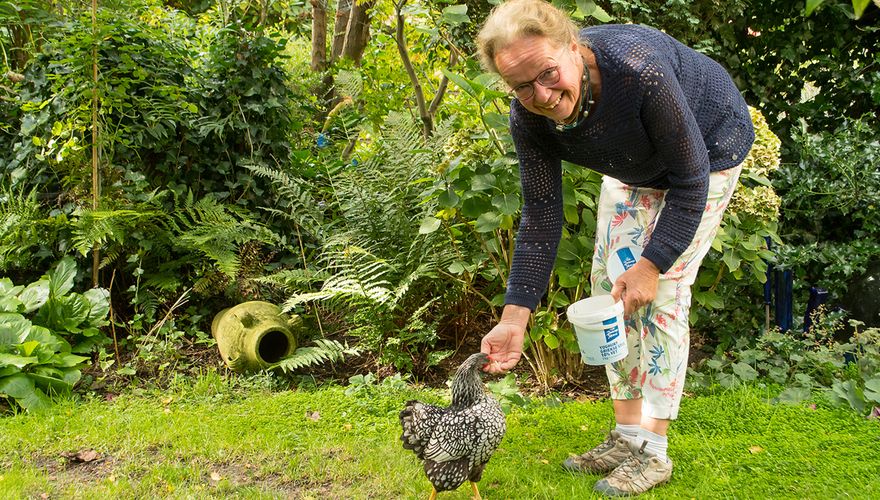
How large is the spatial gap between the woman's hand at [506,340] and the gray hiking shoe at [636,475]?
616mm

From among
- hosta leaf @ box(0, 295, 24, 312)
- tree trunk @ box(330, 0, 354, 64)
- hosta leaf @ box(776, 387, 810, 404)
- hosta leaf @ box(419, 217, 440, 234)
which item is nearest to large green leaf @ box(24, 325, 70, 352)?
hosta leaf @ box(0, 295, 24, 312)

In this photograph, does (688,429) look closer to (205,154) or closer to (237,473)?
(237,473)

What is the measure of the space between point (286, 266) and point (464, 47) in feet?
6.60

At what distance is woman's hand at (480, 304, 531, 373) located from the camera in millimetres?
2725

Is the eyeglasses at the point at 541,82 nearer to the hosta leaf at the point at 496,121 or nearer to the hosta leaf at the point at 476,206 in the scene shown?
the hosta leaf at the point at 496,121

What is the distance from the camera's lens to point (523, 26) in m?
2.17

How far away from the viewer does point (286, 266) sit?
537cm

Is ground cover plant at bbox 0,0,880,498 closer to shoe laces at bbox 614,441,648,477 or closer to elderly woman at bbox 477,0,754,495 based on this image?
shoe laces at bbox 614,441,648,477

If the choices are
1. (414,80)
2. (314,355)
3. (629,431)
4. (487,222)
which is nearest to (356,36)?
(414,80)

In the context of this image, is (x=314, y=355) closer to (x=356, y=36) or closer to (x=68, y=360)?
(x=68, y=360)

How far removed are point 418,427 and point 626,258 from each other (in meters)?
1.03

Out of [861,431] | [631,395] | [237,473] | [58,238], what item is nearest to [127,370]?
[58,238]

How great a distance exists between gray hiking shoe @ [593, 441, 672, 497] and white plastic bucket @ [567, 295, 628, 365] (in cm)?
57

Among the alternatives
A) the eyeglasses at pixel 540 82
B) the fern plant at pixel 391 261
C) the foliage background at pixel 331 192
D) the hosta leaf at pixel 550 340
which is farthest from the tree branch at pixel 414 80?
the eyeglasses at pixel 540 82
